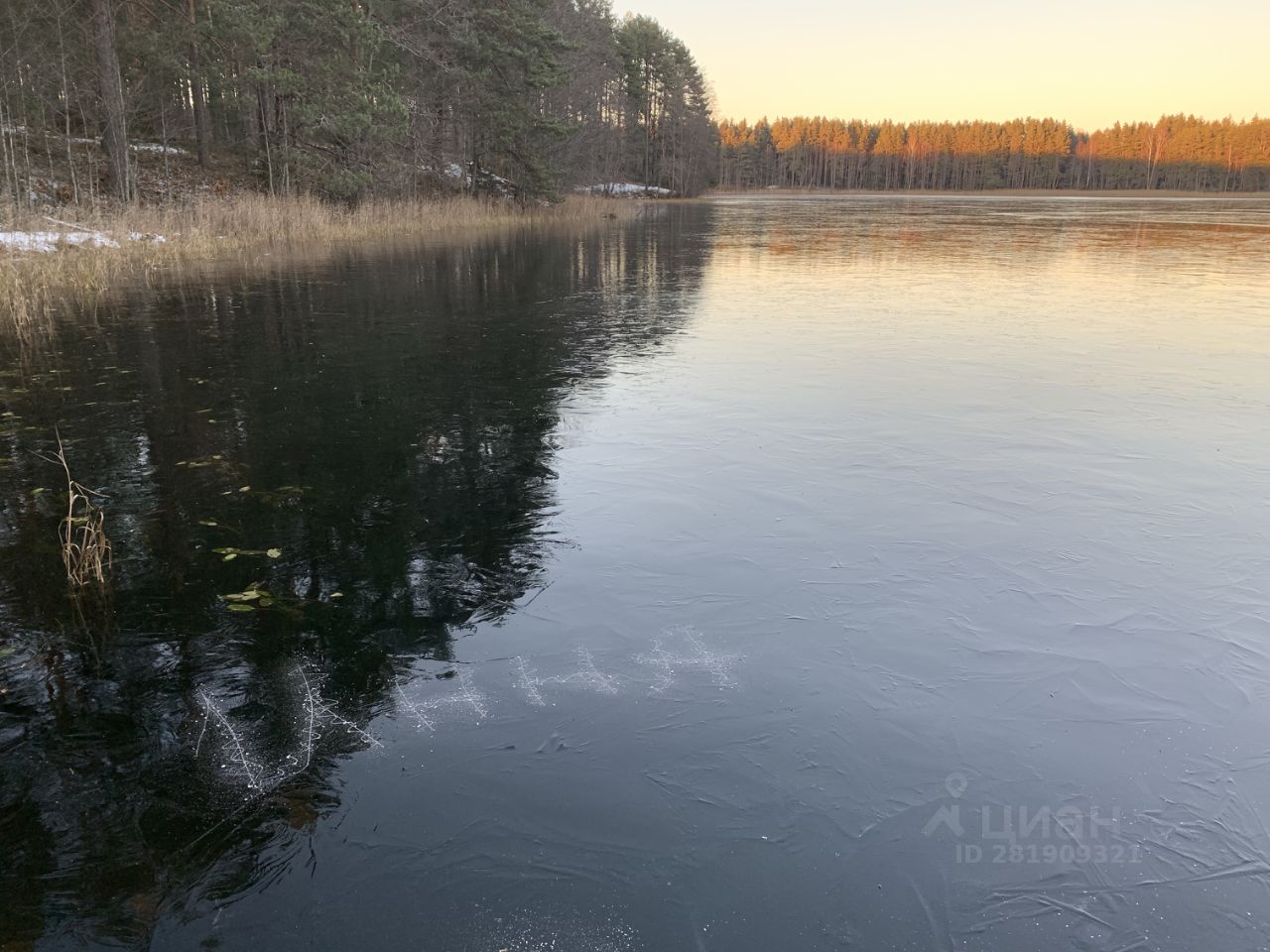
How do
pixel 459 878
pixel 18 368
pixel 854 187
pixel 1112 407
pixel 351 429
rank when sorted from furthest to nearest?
1. pixel 854 187
2. pixel 18 368
3. pixel 1112 407
4. pixel 351 429
5. pixel 459 878

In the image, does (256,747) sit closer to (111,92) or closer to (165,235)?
(165,235)

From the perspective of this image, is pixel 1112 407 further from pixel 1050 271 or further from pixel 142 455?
pixel 1050 271

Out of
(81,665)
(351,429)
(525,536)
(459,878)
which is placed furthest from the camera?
(351,429)

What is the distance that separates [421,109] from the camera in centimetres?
3328

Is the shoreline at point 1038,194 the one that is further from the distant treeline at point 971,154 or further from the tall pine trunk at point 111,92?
the tall pine trunk at point 111,92

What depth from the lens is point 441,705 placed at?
12.0 ft

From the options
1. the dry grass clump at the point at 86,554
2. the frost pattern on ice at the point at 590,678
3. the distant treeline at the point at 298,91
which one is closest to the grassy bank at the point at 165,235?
the distant treeline at the point at 298,91

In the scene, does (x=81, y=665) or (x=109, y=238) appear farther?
(x=109, y=238)

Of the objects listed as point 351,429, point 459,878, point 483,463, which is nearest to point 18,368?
point 351,429

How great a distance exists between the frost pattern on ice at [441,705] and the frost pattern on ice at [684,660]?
0.77 metres

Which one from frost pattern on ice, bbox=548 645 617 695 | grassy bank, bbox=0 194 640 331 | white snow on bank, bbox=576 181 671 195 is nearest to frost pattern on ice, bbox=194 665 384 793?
frost pattern on ice, bbox=548 645 617 695

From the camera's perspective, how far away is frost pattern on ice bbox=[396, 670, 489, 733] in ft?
11.7

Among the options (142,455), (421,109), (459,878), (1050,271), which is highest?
(421,109)

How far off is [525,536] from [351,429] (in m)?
2.99
